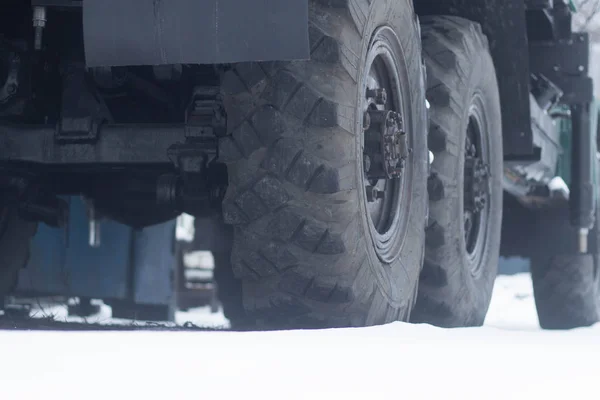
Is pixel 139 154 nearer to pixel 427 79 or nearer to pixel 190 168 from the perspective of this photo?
pixel 190 168

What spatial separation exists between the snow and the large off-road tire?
184 cm

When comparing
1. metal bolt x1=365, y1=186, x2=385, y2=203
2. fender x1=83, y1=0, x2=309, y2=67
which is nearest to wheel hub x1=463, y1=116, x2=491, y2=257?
metal bolt x1=365, y1=186, x2=385, y2=203

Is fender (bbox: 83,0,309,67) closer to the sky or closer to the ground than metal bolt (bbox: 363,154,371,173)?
closer to the sky

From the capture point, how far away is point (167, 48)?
2.76m

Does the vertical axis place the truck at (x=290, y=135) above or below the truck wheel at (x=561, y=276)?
above

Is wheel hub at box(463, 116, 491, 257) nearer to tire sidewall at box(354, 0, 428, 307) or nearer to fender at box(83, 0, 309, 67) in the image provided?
tire sidewall at box(354, 0, 428, 307)

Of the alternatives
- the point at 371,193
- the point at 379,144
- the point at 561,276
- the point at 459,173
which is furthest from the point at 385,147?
the point at 561,276

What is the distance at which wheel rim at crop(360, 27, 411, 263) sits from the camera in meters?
3.22

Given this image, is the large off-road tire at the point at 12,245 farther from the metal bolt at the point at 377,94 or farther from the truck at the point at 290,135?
the metal bolt at the point at 377,94

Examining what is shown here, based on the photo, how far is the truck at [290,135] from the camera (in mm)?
2814

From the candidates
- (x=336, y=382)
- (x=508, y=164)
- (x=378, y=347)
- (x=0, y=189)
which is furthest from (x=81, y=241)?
(x=336, y=382)

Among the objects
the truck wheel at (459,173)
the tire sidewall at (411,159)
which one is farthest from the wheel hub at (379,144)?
the truck wheel at (459,173)

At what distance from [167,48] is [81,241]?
2974mm

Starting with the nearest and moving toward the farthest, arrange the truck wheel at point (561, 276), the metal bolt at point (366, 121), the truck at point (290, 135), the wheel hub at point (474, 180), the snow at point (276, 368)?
1. the snow at point (276, 368)
2. the truck at point (290, 135)
3. the metal bolt at point (366, 121)
4. the wheel hub at point (474, 180)
5. the truck wheel at point (561, 276)
